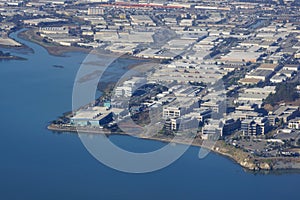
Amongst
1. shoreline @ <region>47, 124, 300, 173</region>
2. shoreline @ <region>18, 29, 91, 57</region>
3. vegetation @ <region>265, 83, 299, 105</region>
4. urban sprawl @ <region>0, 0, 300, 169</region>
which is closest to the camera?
shoreline @ <region>47, 124, 300, 173</region>

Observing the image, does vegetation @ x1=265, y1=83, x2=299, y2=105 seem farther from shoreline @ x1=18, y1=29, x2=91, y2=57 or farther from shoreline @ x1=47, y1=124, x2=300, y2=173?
shoreline @ x1=18, y1=29, x2=91, y2=57

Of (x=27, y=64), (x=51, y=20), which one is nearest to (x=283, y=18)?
(x=51, y=20)

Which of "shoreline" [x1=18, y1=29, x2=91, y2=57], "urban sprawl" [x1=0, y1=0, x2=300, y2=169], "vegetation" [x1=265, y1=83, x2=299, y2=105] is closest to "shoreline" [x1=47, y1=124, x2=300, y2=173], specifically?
"urban sprawl" [x1=0, y1=0, x2=300, y2=169]

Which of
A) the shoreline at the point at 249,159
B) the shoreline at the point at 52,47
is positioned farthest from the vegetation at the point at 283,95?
the shoreline at the point at 52,47

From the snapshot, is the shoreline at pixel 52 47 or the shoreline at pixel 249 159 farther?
the shoreline at pixel 52 47

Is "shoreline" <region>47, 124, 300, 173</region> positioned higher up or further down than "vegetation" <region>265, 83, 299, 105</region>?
further down

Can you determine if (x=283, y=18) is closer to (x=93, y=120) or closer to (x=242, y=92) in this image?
(x=242, y=92)

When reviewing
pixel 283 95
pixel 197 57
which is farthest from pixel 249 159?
pixel 197 57

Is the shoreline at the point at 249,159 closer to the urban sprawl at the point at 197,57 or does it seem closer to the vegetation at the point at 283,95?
the urban sprawl at the point at 197,57

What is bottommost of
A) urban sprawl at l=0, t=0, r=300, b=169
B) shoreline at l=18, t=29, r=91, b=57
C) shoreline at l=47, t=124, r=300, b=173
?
shoreline at l=18, t=29, r=91, b=57

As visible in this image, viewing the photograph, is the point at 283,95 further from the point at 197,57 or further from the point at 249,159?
the point at 197,57
